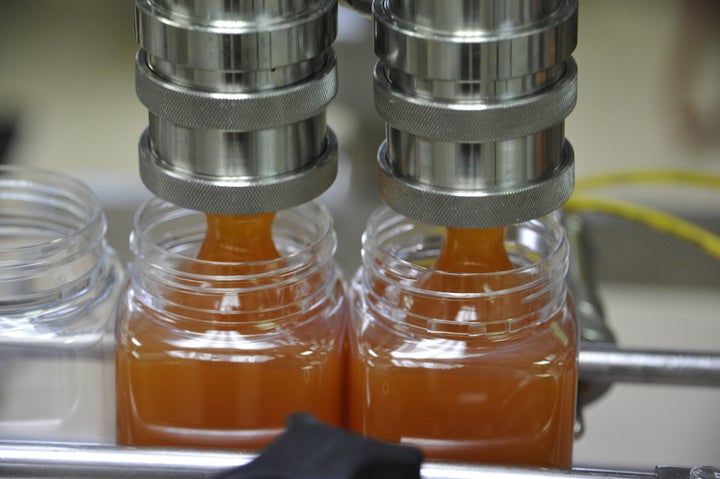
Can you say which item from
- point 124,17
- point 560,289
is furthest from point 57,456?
point 124,17

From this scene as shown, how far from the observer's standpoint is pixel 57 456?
1.13 ft

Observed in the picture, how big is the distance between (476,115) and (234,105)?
0.21 ft

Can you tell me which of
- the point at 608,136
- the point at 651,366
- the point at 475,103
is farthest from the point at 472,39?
the point at 608,136

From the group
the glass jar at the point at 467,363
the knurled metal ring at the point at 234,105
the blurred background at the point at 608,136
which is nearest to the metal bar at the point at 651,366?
the glass jar at the point at 467,363

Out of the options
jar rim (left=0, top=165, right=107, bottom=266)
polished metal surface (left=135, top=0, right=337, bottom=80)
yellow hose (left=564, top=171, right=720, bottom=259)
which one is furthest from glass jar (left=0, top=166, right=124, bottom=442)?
yellow hose (left=564, top=171, right=720, bottom=259)

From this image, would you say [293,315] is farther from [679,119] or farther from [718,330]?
[679,119]

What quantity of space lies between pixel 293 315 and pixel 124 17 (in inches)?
33.0

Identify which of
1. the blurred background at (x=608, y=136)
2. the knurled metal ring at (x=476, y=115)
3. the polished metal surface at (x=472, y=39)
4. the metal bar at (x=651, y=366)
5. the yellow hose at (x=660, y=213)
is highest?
the polished metal surface at (x=472, y=39)

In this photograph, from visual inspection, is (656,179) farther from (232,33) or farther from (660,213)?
(232,33)

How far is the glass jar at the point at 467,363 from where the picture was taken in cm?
36

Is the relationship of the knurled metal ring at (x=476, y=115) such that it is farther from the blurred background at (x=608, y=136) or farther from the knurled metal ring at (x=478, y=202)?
the blurred background at (x=608, y=136)

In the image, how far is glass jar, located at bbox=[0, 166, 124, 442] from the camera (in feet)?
1.37

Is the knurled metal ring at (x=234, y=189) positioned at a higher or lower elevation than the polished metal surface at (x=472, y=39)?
lower

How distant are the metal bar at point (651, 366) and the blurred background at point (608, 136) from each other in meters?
0.26
